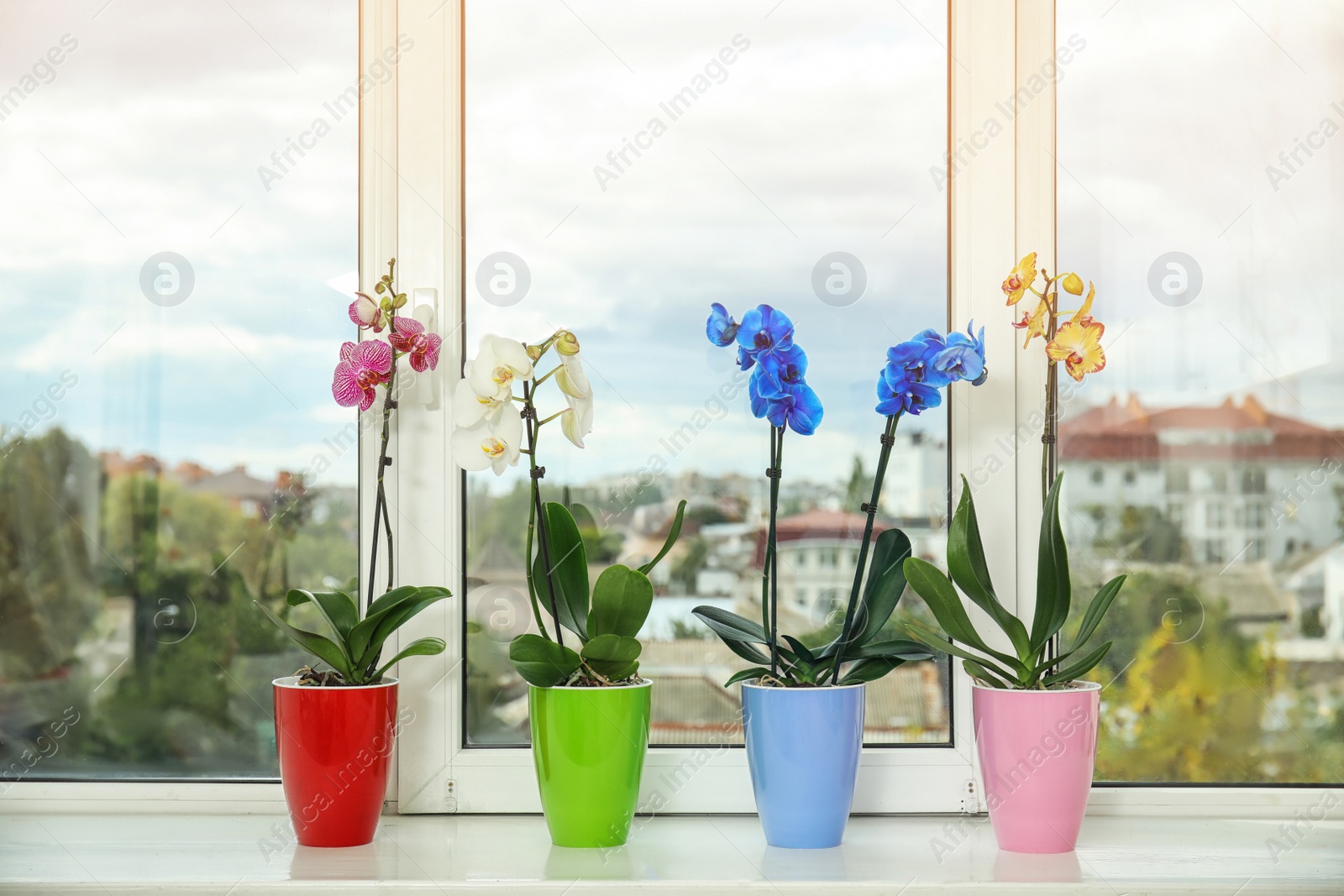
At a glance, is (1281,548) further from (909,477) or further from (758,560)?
(758,560)

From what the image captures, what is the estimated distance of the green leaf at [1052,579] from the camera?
48.1 inches

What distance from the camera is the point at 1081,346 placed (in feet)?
4.15

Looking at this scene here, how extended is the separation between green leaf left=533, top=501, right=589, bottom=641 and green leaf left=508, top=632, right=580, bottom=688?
0.14 ft

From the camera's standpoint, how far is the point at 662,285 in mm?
1455

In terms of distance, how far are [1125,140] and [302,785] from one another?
1405 mm

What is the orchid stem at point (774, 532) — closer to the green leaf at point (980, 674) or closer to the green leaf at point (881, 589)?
the green leaf at point (881, 589)

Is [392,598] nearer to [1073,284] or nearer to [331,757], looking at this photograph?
[331,757]

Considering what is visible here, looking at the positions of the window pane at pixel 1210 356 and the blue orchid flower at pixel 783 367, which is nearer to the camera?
the blue orchid flower at pixel 783 367

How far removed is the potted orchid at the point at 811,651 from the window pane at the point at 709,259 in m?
0.15

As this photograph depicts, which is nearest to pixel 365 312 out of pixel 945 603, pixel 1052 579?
pixel 945 603

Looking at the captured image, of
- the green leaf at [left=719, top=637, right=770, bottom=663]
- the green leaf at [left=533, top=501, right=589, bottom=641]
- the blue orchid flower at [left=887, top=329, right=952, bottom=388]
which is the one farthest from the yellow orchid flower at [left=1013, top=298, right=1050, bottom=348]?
the green leaf at [left=533, top=501, right=589, bottom=641]

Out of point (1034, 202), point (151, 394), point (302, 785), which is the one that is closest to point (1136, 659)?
point (1034, 202)

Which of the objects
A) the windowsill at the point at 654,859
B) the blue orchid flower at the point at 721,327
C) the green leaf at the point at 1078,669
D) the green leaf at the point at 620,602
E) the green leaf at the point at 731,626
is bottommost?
the windowsill at the point at 654,859

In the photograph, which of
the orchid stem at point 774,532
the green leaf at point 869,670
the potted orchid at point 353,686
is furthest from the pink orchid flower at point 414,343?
the green leaf at point 869,670
